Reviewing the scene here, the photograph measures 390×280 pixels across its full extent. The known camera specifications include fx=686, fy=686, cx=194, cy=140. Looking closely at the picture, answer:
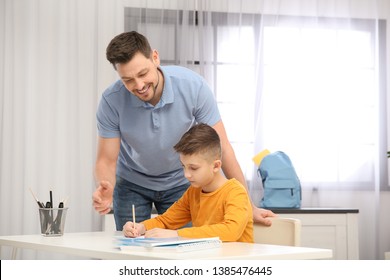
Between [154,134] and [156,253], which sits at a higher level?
[154,134]

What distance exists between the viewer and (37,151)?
177 inches

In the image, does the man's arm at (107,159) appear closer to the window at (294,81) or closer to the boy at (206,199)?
the boy at (206,199)

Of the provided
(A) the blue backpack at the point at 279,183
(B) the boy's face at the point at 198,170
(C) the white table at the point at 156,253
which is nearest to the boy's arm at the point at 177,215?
(B) the boy's face at the point at 198,170

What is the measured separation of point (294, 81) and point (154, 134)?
2438mm

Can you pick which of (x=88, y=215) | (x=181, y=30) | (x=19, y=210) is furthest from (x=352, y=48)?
(x=19, y=210)

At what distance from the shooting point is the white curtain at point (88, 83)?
4.49m

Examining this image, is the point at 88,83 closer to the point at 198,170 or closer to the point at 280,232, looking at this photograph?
the point at 198,170

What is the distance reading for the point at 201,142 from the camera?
86.3 inches

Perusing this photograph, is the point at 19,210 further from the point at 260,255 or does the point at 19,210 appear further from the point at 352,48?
the point at 260,255

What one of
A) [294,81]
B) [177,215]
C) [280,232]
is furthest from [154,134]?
[294,81]

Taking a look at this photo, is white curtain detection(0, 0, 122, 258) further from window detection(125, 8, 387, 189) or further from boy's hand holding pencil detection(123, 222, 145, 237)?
boy's hand holding pencil detection(123, 222, 145, 237)

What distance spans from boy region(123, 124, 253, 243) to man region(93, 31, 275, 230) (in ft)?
0.57

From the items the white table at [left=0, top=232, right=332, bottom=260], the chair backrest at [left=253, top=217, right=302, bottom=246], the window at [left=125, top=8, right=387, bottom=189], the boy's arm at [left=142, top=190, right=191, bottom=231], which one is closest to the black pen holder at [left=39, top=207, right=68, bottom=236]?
the white table at [left=0, top=232, right=332, bottom=260]
